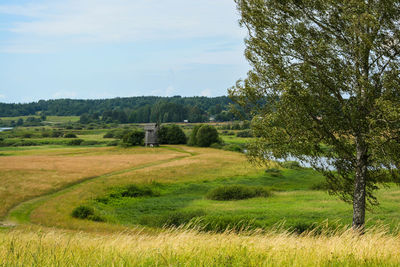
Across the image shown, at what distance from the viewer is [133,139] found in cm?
10619

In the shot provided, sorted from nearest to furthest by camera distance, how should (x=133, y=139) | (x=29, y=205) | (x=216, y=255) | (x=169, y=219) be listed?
(x=216, y=255)
(x=169, y=219)
(x=29, y=205)
(x=133, y=139)

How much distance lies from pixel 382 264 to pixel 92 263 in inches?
217

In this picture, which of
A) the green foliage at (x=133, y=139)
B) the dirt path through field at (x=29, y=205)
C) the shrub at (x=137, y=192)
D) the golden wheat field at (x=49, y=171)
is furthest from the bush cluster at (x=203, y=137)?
the shrub at (x=137, y=192)

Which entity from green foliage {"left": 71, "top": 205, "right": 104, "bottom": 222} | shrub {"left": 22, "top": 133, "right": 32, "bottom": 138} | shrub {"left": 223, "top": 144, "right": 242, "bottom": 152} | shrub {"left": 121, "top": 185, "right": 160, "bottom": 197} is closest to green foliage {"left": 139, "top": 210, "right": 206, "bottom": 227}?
green foliage {"left": 71, "top": 205, "right": 104, "bottom": 222}

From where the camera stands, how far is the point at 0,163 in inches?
2486

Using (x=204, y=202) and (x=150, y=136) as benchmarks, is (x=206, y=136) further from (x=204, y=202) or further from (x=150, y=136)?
(x=204, y=202)

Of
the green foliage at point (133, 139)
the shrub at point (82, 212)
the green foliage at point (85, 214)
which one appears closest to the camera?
the green foliage at point (85, 214)

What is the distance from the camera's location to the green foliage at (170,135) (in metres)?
115

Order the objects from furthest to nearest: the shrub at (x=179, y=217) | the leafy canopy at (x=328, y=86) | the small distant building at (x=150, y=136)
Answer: the small distant building at (x=150, y=136) → the shrub at (x=179, y=217) → the leafy canopy at (x=328, y=86)

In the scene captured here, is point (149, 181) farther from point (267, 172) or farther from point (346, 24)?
point (346, 24)

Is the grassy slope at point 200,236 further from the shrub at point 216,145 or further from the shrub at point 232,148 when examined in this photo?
the shrub at point 216,145

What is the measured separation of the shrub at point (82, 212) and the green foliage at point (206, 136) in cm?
7572

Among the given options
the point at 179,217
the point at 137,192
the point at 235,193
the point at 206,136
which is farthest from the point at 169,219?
the point at 206,136

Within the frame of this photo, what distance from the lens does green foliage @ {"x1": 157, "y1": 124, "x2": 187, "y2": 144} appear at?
377 ft
